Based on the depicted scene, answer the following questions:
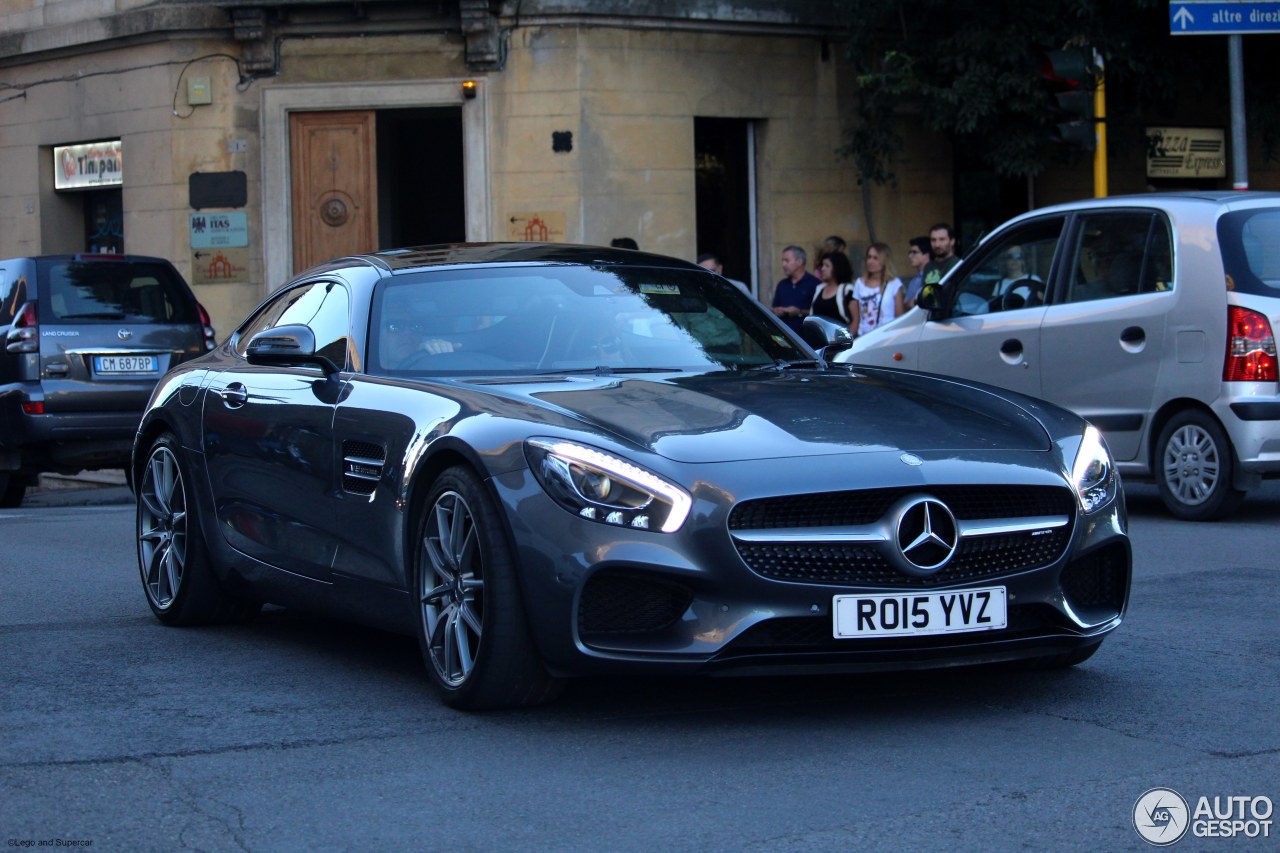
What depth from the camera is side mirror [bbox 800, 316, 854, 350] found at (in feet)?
23.5

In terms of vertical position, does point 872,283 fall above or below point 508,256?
above

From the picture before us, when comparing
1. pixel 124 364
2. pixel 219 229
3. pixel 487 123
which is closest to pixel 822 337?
pixel 124 364

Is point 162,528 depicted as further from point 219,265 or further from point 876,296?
point 219,265

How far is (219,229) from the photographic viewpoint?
67.5ft

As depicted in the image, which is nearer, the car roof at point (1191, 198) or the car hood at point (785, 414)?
the car hood at point (785, 414)

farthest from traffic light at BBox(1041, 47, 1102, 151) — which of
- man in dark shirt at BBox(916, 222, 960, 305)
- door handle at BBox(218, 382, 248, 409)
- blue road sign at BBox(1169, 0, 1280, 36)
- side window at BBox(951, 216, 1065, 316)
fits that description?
door handle at BBox(218, 382, 248, 409)

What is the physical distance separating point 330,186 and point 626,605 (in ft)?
53.4

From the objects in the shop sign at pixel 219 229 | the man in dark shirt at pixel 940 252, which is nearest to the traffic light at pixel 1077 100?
the man in dark shirt at pixel 940 252

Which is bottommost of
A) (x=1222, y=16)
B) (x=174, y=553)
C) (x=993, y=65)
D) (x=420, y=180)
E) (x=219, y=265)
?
(x=174, y=553)

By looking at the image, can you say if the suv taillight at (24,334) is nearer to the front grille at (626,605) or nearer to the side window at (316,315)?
the side window at (316,315)

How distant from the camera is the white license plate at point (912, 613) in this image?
502 centimetres

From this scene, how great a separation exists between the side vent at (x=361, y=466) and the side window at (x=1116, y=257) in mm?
6053

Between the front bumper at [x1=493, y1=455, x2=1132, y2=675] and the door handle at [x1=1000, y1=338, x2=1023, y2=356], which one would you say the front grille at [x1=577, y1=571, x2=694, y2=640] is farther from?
the door handle at [x1=1000, y1=338, x2=1023, y2=356]

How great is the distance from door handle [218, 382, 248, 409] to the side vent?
96 cm
